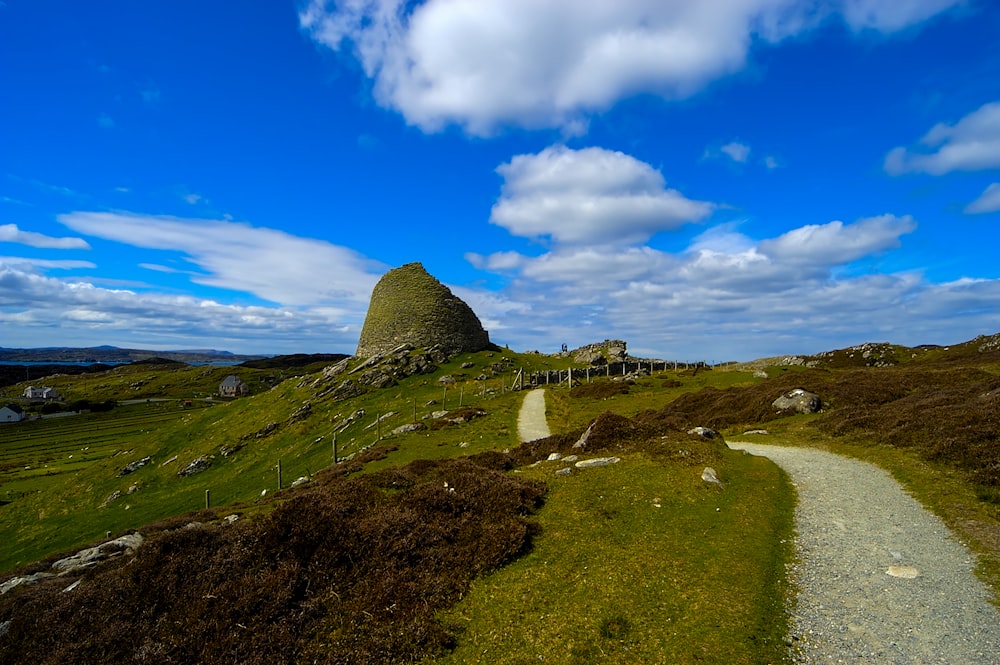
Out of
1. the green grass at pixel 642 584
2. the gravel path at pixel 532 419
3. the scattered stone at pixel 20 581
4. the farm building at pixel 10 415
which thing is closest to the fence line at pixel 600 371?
the gravel path at pixel 532 419

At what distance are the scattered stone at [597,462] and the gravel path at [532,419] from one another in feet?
37.8

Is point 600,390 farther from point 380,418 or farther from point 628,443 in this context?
point 628,443

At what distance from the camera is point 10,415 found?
182 meters

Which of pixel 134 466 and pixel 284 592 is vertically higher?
pixel 284 592

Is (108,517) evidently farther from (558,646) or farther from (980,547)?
(980,547)

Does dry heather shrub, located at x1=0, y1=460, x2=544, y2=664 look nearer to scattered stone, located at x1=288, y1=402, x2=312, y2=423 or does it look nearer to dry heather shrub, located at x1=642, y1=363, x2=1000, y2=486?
dry heather shrub, located at x1=642, y1=363, x2=1000, y2=486

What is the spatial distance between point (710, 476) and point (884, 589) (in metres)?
8.33

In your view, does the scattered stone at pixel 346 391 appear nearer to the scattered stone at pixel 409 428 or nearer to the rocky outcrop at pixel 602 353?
the scattered stone at pixel 409 428

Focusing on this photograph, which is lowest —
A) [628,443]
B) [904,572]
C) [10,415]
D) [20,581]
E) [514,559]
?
[10,415]

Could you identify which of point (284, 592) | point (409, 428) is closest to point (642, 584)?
point (284, 592)

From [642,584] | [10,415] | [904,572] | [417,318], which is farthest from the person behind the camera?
[10,415]

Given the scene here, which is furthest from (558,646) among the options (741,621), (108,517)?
(108,517)

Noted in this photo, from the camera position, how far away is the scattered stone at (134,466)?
60.8 metres

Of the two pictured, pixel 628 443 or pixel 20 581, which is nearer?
pixel 20 581
